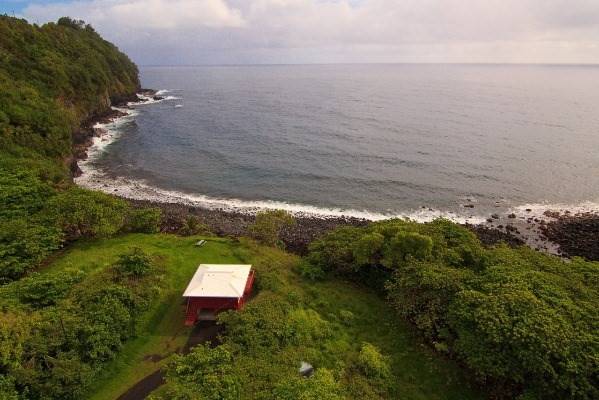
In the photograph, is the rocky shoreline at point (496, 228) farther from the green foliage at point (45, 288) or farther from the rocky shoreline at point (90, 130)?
the rocky shoreline at point (90, 130)

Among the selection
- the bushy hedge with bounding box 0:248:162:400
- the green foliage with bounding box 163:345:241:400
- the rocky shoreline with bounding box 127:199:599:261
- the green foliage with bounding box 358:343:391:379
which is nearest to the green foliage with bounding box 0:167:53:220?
the rocky shoreline with bounding box 127:199:599:261

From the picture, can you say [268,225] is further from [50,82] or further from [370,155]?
[50,82]

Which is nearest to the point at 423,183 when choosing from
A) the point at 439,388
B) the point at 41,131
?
the point at 439,388

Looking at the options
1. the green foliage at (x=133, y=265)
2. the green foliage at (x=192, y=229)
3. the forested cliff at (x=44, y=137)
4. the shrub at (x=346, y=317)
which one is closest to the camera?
the shrub at (x=346, y=317)

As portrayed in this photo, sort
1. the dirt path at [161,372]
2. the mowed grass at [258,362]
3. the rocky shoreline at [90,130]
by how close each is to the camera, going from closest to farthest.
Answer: the dirt path at [161,372] → the mowed grass at [258,362] → the rocky shoreline at [90,130]

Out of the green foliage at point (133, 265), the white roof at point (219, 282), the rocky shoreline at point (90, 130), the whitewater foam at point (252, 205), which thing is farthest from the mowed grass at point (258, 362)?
the rocky shoreline at point (90, 130)

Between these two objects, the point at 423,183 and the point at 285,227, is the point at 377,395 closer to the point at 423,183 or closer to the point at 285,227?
the point at 285,227

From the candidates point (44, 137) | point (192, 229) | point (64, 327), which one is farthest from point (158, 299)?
point (44, 137)
